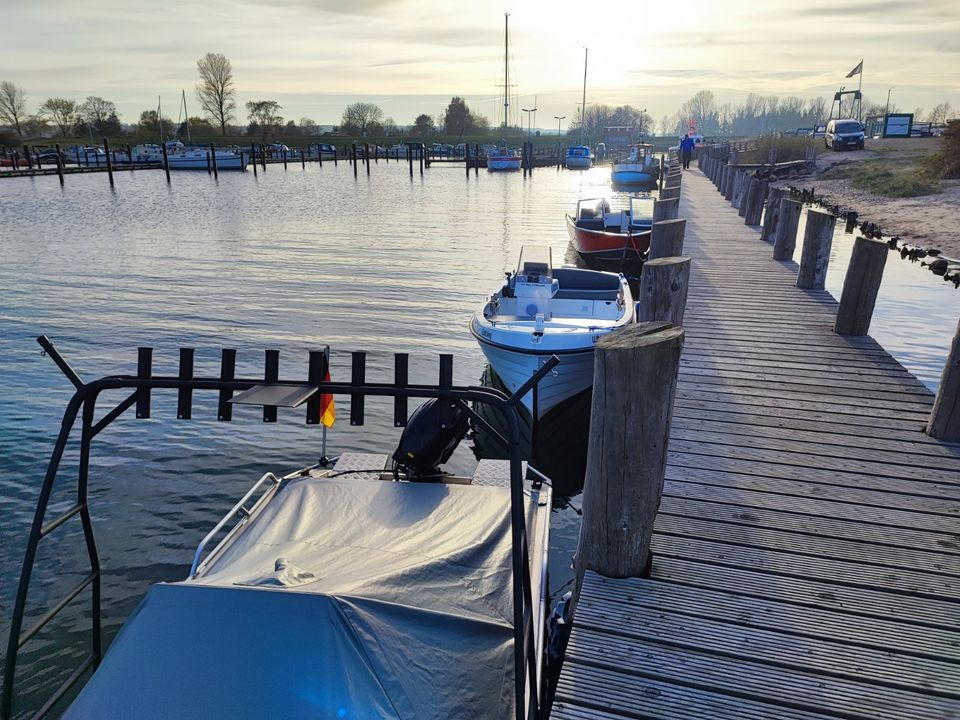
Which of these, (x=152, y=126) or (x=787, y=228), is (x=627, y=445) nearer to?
(x=787, y=228)

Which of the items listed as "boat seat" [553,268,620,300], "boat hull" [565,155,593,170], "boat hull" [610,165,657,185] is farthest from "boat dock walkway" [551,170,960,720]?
"boat hull" [565,155,593,170]

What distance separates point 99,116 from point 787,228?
121605 millimetres

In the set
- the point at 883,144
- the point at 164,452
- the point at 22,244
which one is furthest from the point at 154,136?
the point at 164,452

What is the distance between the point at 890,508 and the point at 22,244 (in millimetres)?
32513

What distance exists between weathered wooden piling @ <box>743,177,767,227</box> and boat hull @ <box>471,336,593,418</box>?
12.3m

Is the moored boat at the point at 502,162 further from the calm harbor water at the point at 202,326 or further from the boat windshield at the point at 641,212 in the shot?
the boat windshield at the point at 641,212

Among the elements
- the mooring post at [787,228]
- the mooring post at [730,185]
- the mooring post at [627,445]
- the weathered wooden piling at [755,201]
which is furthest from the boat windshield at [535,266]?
the mooring post at [730,185]

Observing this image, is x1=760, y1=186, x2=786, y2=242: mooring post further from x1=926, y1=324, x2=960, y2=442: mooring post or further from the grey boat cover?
the grey boat cover

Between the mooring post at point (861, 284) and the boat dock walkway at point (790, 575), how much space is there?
1.47 m

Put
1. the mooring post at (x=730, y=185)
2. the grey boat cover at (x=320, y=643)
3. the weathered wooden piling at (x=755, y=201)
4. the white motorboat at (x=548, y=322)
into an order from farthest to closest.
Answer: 1. the mooring post at (x=730, y=185)
2. the weathered wooden piling at (x=755, y=201)
3. the white motorboat at (x=548, y=322)
4. the grey boat cover at (x=320, y=643)

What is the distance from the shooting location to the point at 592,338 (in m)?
10.0

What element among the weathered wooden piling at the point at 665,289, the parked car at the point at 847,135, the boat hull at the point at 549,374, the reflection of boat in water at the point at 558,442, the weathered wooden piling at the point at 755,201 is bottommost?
the reflection of boat in water at the point at 558,442

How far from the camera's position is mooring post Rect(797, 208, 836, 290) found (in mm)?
10711

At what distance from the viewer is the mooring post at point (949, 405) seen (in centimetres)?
545
